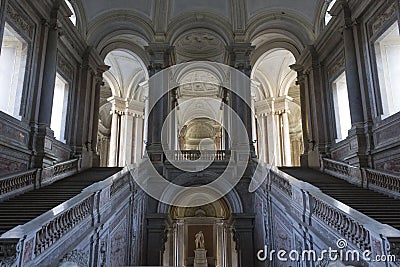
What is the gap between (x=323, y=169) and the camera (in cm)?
1172

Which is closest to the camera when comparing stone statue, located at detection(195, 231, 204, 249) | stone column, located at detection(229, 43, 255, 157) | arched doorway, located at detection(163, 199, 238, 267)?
stone column, located at detection(229, 43, 255, 157)

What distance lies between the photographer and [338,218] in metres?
4.89

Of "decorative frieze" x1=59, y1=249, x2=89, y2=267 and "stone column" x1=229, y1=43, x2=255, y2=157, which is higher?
"stone column" x1=229, y1=43, x2=255, y2=157

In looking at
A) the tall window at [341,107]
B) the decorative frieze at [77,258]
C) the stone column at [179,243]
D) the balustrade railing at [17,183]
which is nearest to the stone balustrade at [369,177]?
the tall window at [341,107]

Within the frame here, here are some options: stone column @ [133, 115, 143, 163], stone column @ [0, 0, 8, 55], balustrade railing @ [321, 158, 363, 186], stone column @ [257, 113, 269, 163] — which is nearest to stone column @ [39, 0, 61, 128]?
stone column @ [0, 0, 8, 55]

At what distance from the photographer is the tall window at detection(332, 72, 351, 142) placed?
1210 cm

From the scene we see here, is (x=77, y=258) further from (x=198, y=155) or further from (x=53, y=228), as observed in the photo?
(x=198, y=155)

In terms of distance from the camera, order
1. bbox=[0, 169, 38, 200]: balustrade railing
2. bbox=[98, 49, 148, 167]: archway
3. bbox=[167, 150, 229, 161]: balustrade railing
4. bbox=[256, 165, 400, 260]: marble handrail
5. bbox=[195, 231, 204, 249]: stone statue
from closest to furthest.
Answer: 1. bbox=[256, 165, 400, 260]: marble handrail
2. bbox=[0, 169, 38, 200]: balustrade railing
3. bbox=[167, 150, 229, 161]: balustrade railing
4. bbox=[98, 49, 148, 167]: archway
5. bbox=[195, 231, 204, 249]: stone statue

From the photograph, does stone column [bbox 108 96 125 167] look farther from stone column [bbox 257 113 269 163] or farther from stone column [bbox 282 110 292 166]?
stone column [bbox 282 110 292 166]

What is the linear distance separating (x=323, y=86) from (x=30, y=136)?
10461mm

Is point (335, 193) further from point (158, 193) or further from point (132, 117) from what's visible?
point (132, 117)

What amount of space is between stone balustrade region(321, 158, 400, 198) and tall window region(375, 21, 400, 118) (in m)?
1.75

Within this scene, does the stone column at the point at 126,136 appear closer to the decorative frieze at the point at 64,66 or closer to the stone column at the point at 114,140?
the stone column at the point at 114,140

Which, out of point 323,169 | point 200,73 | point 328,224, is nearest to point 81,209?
point 328,224
